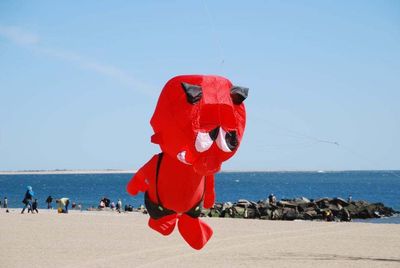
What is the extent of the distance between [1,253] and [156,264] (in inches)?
181

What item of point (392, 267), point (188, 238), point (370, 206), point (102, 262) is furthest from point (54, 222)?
point (370, 206)

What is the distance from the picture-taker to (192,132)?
5344mm

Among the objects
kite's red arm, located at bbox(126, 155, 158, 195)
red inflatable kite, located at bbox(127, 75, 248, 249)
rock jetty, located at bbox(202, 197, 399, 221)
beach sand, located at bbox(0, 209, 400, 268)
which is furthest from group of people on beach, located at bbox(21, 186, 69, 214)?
red inflatable kite, located at bbox(127, 75, 248, 249)

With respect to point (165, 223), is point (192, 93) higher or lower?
higher

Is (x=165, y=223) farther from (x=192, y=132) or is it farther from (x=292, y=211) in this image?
(x=292, y=211)

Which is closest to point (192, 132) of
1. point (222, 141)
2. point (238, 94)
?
point (222, 141)

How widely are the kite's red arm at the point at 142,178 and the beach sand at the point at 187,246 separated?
31.0 ft

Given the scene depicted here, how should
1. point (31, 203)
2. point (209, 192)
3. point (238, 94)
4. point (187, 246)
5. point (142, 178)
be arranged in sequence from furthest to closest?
point (31, 203), point (187, 246), point (209, 192), point (142, 178), point (238, 94)

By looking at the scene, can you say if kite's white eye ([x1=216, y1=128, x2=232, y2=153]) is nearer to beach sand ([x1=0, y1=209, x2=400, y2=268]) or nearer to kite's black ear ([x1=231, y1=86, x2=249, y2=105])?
kite's black ear ([x1=231, y1=86, x2=249, y2=105])

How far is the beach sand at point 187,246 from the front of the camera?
628 inches

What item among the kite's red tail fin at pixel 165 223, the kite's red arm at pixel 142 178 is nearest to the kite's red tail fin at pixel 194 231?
the kite's red tail fin at pixel 165 223

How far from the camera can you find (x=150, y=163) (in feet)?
20.3

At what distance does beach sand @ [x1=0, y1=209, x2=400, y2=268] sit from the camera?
1595cm

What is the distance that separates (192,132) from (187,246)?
1446cm
